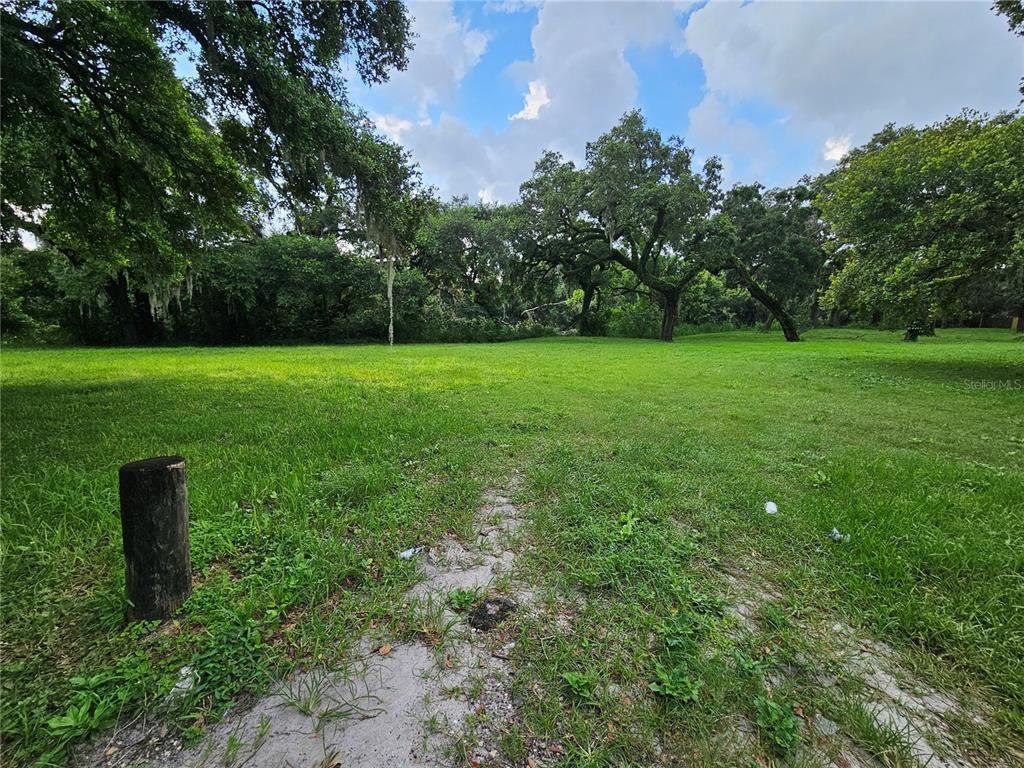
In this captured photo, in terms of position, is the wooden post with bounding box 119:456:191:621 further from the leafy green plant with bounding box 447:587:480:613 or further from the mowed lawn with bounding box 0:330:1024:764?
the leafy green plant with bounding box 447:587:480:613

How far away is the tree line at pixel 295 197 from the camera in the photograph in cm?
484

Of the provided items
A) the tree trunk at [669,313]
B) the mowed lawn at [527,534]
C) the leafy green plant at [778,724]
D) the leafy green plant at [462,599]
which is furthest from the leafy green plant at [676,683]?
the tree trunk at [669,313]

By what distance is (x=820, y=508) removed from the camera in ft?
9.43

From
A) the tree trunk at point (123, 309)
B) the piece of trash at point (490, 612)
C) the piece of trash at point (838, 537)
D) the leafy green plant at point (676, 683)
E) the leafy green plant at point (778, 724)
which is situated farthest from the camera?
the tree trunk at point (123, 309)

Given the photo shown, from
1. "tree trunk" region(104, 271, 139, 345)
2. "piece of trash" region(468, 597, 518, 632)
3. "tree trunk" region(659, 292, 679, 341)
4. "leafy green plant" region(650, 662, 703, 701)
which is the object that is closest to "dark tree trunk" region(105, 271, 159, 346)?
"tree trunk" region(104, 271, 139, 345)

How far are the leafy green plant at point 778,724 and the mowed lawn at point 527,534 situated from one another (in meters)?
0.13

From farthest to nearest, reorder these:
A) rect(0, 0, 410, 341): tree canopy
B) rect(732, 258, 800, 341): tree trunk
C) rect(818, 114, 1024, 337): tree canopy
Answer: rect(732, 258, 800, 341): tree trunk, rect(818, 114, 1024, 337): tree canopy, rect(0, 0, 410, 341): tree canopy

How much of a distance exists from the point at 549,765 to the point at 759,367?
11.9 metres

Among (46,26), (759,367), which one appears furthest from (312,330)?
(759,367)

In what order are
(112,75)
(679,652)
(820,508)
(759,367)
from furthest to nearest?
(759,367), (112,75), (820,508), (679,652)

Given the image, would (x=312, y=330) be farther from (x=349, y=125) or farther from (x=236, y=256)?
(x=349, y=125)

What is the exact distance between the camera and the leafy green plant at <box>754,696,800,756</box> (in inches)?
51.7

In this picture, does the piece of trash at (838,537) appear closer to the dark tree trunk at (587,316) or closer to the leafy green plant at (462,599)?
the leafy green plant at (462,599)

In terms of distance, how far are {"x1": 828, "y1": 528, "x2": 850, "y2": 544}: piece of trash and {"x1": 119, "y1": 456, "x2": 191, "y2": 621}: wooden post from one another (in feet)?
11.6
